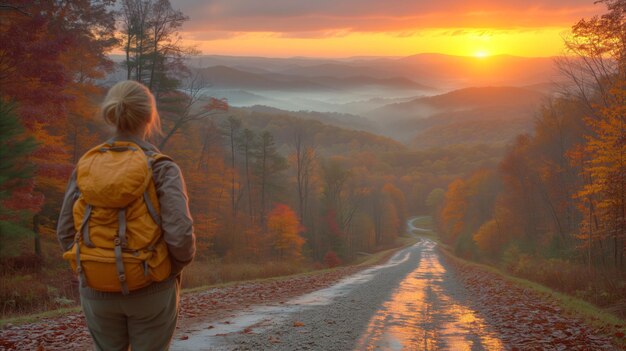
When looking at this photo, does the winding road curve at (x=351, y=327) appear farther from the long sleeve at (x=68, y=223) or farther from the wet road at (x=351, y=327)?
the long sleeve at (x=68, y=223)

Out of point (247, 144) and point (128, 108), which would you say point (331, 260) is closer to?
point (247, 144)

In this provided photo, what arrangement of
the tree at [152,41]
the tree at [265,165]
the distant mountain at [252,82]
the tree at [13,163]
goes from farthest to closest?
the tree at [265,165]
the distant mountain at [252,82]
the tree at [152,41]
the tree at [13,163]

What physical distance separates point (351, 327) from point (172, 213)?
23.5ft

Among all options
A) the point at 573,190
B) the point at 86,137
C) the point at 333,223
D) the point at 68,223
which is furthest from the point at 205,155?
the point at 68,223

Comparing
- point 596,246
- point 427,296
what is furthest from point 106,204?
point 596,246

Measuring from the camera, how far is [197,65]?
98.8 feet

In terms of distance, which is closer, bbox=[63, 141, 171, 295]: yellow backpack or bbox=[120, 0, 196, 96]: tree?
bbox=[63, 141, 171, 295]: yellow backpack

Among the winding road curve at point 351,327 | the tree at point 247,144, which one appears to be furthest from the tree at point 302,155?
the winding road curve at point 351,327

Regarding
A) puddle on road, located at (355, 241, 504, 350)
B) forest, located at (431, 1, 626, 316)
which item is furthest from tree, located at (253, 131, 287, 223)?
puddle on road, located at (355, 241, 504, 350)

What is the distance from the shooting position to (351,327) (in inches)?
382

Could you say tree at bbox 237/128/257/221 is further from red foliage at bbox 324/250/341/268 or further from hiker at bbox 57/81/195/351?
hiker at bbox 57/81/195/351

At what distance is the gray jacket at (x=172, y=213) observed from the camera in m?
3.17

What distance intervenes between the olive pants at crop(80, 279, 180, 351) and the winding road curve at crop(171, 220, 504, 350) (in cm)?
449

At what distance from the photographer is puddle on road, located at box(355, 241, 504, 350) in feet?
27.6
